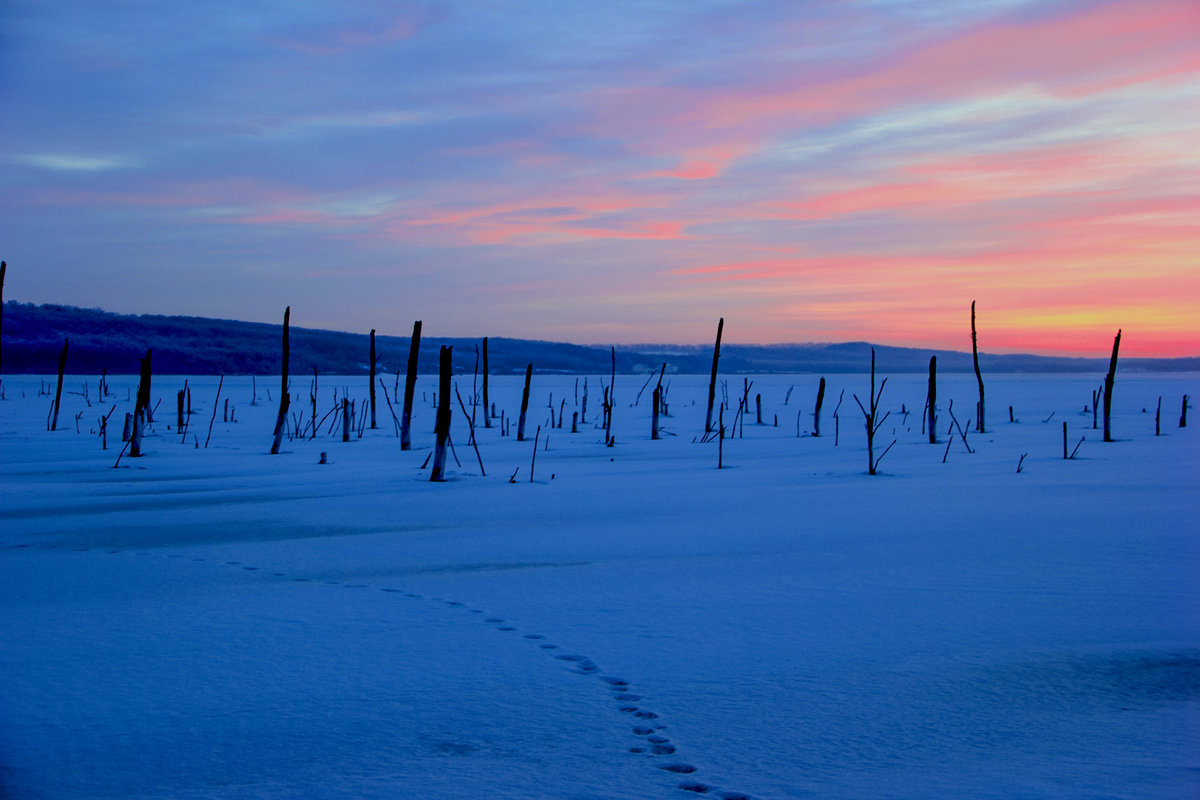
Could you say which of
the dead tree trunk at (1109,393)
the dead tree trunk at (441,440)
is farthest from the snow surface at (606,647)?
the dead tree trunk at (1109,393)

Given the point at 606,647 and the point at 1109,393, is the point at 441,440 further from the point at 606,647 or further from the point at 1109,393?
the point at 1109,393

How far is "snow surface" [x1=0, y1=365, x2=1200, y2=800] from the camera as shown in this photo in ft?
9.80

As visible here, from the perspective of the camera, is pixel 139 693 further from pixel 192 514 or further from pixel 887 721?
pixel 192 514

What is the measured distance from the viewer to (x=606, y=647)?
4.35m

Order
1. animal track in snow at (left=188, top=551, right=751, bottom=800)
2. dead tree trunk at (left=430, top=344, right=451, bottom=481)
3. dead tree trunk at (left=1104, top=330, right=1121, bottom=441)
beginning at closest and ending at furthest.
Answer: animal track in snow at (left=188, top=551, right=751, bottom=800) → dead tree trunk at (left=430, top=344, right=451, bottom=481) → dead tree trunk at (left=1104, top=330, right=1121, bottom=441)

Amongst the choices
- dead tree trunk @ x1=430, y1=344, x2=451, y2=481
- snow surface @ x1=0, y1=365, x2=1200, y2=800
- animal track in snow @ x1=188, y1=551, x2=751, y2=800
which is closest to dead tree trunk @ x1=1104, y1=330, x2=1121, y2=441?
snow surface @ x1=0, y1=365, x2=1200, y2=800

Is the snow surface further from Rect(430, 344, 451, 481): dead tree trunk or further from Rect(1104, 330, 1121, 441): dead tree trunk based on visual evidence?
Rect(1104, 330, 1121, 441): dead tree trunk

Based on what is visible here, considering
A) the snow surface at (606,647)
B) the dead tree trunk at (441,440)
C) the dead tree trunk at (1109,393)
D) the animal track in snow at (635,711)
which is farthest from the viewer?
the dead tree trunk at (1109,393)

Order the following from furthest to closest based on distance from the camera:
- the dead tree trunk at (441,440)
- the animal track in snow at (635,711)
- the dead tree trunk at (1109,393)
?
the dead tree trunk at (1109,393) → the dead tree trunk at (441,440) → the animal track in snow at (635,711)

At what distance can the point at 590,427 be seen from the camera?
26953 mm

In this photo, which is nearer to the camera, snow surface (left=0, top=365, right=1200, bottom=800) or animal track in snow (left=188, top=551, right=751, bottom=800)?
animal track in snow (left=188, top=551, right=751, bottom=800)

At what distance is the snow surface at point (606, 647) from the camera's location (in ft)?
9.80

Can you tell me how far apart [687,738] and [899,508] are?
6.40m

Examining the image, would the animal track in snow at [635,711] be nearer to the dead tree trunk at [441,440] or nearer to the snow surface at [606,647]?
the snow surface at [606,647]
